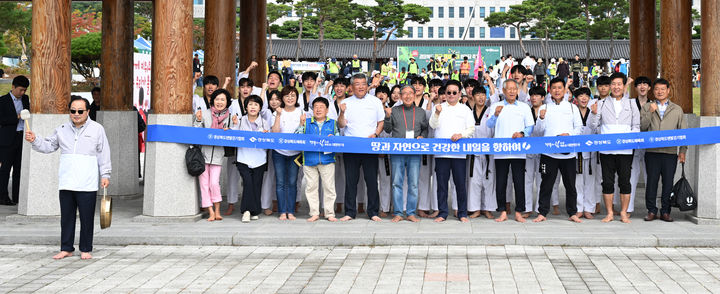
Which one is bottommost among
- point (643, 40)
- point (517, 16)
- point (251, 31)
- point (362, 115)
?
point (362, 115)

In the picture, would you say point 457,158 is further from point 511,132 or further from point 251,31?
point 251,31

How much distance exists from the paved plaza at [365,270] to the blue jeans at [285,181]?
1866mm

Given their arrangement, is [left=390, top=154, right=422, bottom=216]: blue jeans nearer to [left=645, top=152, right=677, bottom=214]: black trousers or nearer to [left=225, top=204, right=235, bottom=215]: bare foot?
[left=225, top=204, right=235, bottom=215]: bare foot

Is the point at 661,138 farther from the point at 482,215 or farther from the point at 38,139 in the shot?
the point at 38,139

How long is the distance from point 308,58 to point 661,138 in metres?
67.0

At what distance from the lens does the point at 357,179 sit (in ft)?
38.5

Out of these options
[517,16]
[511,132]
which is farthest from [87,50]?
[517,16]

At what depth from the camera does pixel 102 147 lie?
9.27 m

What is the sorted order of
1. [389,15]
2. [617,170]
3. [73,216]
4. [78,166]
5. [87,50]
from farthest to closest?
[389,15], [87,50], [617,170], [73,216], [78,166]

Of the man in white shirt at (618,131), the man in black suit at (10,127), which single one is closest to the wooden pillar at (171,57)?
the man in black suit at (10,127)

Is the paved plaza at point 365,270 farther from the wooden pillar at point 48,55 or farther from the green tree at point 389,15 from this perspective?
the green tree at point 389,15

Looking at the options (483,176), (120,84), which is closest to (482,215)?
(483,176)

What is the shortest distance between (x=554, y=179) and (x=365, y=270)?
162 inches

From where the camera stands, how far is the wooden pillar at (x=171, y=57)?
11.4m
